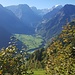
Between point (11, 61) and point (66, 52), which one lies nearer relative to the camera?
point (11, 61)

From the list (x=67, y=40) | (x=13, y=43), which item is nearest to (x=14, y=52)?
(x=13, y=43)

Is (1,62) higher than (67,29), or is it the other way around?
(67,29)

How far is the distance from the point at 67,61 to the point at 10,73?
3709mm

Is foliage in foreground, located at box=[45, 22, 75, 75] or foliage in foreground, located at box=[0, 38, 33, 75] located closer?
foliage in foreground, located at box=[0, 38, 33, 75]

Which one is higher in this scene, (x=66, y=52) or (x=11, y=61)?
(x=66, y=52)

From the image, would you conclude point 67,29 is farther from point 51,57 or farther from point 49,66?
point 49,66

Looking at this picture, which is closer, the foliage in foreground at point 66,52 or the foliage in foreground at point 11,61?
the foliage in foreground at point 11,61

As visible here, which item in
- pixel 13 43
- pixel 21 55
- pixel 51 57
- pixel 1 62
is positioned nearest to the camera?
pixel 1 62

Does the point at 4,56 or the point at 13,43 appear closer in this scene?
the point at 4,56

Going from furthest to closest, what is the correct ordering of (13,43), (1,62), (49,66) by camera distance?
(49,66)
(13,43)
(1,62)

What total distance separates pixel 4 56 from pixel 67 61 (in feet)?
13.8

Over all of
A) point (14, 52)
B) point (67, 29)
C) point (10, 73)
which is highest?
point (67, 29)

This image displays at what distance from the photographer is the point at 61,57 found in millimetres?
13711

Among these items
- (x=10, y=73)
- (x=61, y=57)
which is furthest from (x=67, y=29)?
(x=10, y=73)
